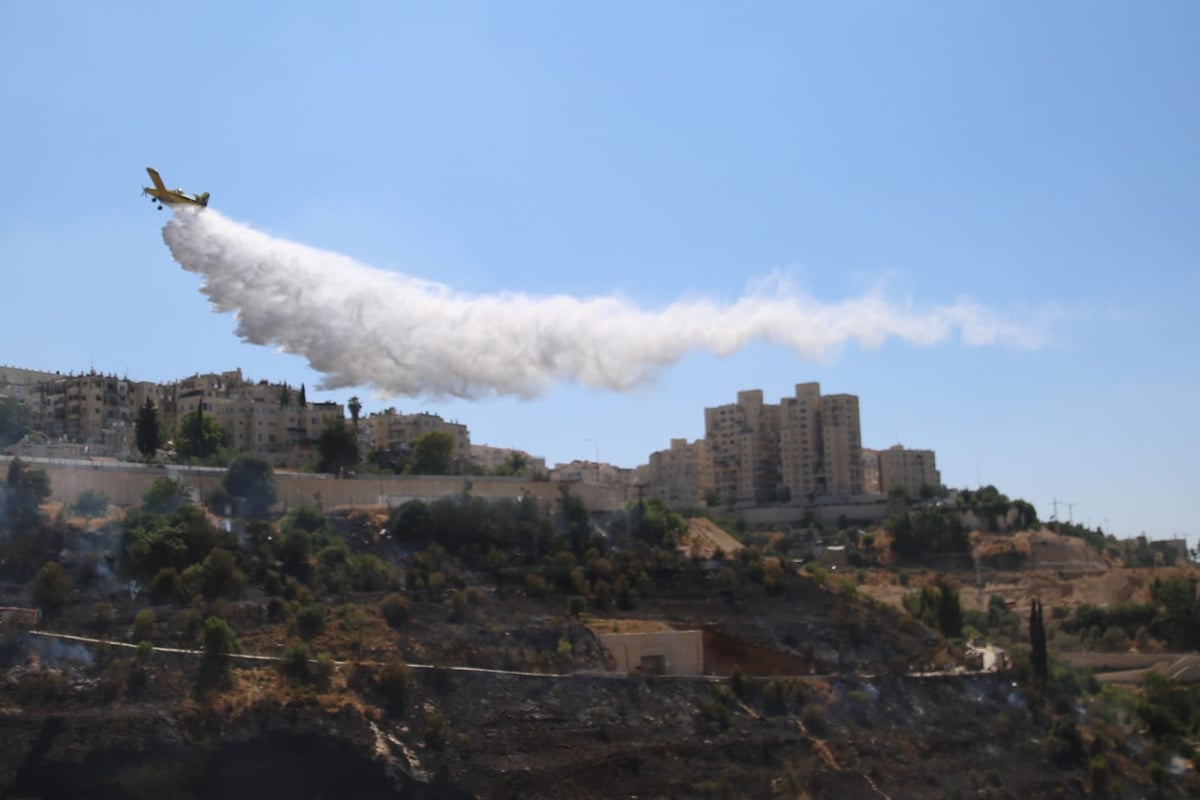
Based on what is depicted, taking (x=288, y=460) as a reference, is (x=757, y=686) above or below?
below

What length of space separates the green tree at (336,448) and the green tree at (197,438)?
678 cm

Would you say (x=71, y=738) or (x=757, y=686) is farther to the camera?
(x=757, y=686)

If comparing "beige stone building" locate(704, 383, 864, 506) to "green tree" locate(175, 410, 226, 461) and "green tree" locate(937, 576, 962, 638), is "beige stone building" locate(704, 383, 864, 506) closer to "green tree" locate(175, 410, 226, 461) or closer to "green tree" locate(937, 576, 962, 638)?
"green tree" locate(937, 576, 962, 638)

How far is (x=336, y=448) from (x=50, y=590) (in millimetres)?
35012

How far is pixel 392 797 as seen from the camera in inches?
1732

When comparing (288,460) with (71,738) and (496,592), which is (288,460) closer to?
(496,592)

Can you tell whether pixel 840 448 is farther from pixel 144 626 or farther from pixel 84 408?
pixel 144 626

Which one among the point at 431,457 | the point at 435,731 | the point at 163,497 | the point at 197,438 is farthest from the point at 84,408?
the point at 435,731

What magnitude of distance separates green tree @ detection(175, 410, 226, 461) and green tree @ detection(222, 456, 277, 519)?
16.1 meters

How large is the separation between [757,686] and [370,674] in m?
15.8

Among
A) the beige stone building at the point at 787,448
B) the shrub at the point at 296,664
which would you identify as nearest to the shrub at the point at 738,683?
the shrub at the point at 296,664

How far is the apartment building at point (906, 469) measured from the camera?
142 meters

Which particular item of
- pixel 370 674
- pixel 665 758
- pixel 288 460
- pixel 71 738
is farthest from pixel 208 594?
pixel 288 460

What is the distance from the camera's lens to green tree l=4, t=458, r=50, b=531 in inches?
2135
